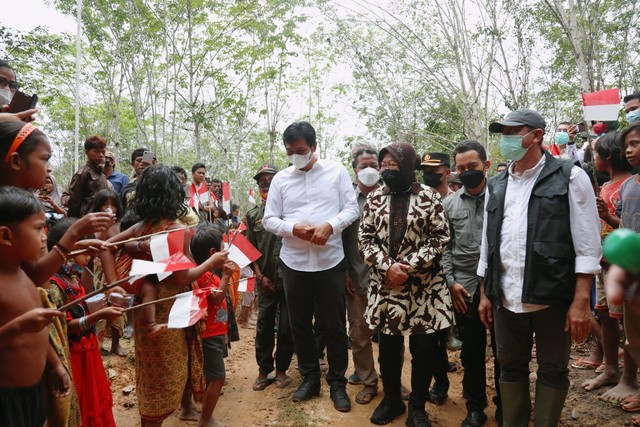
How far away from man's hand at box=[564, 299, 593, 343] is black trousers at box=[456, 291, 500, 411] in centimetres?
95

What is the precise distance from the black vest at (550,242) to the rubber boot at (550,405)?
1.90ft

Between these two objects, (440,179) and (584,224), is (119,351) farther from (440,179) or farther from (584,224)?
(584,224)

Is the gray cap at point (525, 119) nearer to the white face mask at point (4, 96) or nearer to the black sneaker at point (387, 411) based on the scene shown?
the black sneaker at point (387, 411)

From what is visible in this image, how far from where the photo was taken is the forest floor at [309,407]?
10.7 feet

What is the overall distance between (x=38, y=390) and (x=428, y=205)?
106 inches

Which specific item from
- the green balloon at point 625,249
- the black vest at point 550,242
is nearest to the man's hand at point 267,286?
the black vest at point 550,242

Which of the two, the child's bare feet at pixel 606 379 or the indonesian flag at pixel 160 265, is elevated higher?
the indonesian flag at pixel 160 265

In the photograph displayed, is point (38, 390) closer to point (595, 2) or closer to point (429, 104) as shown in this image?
point (595, 2)

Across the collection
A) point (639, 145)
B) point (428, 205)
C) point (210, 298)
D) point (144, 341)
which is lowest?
point (144, 341)

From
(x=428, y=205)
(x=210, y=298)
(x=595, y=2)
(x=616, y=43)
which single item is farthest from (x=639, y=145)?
(x=616, y=43)

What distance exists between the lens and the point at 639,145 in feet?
9.01

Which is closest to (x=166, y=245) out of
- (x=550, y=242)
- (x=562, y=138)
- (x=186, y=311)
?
(x=186, y=311)

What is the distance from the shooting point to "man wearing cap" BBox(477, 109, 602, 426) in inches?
99.0

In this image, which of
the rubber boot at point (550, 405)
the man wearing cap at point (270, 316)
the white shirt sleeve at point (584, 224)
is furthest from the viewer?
the man wearing cap at point (270, 316)
